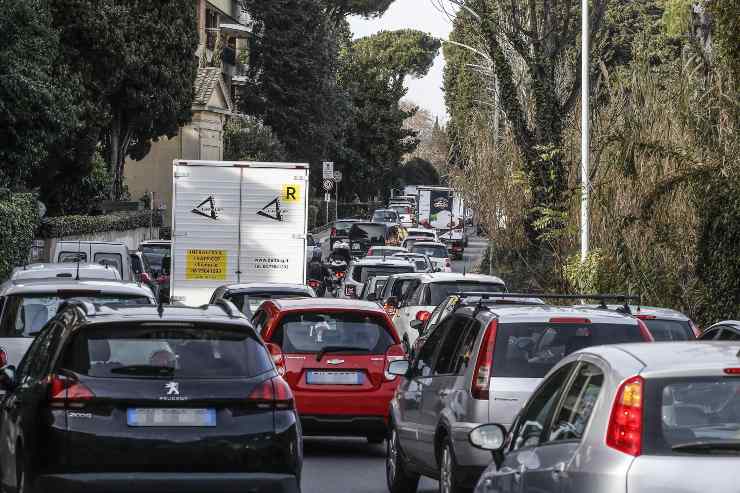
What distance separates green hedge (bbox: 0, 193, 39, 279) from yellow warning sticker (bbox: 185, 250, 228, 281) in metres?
5.55

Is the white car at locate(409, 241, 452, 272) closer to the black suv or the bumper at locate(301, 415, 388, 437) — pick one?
the bumper at locate(301, 415, 388, 437)

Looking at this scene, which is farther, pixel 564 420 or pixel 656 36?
pixel 656 36

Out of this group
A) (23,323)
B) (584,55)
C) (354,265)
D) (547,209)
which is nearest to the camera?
(23,323)

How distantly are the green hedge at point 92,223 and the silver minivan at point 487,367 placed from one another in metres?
30.2

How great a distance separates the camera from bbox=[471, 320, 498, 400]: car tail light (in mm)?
10148

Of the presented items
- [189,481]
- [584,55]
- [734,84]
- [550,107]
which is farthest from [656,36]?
[189,481]

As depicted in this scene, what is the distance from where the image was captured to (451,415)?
10.5 m

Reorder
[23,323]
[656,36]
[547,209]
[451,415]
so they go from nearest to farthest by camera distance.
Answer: [451,415] → [23,323] → [547,209] → [656,36]

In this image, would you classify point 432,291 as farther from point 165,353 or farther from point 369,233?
point 369,233

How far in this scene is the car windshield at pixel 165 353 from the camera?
350 inches

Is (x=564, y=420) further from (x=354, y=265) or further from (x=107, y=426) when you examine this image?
(x=354, y=265)

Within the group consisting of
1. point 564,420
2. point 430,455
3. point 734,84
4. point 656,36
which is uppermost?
point 656,36

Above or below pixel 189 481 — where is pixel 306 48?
above

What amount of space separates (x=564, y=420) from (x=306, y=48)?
75112 mm
